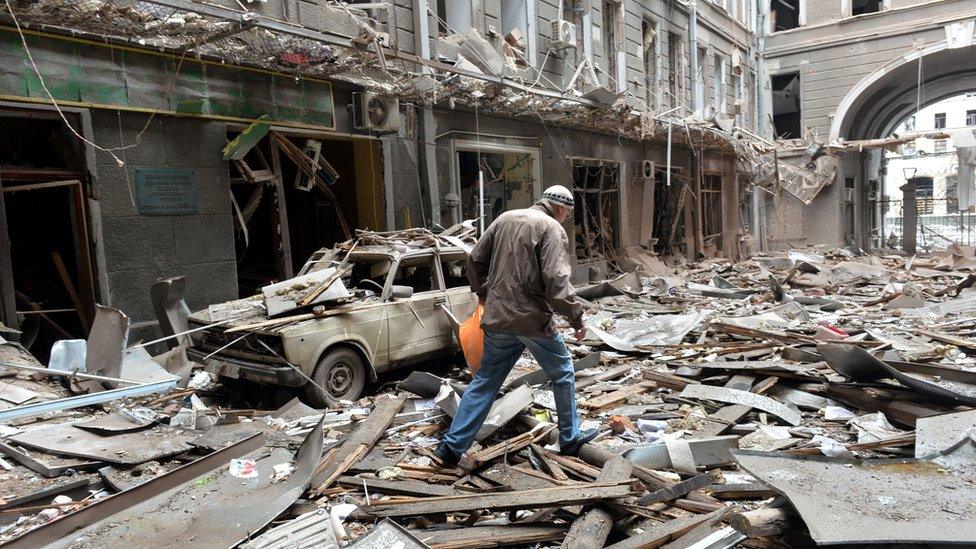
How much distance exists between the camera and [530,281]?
4.62 meters

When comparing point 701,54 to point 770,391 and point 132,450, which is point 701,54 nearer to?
point 770,391

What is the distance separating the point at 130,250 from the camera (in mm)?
8305

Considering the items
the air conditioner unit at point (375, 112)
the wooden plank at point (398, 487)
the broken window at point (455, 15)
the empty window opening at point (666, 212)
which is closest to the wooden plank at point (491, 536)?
the wooden plank at point (398, 487)

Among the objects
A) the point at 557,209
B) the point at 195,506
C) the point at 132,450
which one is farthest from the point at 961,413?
the point at 132,450

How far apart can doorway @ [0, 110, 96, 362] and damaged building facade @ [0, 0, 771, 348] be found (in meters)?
0.03

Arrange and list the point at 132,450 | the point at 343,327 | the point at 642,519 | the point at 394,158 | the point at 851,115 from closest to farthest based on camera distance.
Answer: the point at 642,519 < the point at 132,450 < the point at 343,327 < the point at 394,158 < the point at 851,115

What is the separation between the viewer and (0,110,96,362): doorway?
7.71 meters

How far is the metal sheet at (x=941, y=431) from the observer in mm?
4078

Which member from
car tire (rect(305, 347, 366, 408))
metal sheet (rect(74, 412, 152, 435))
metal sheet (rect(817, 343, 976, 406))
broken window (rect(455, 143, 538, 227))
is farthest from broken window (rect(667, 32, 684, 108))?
metal sheet (rect(74, 412, 152, 435))

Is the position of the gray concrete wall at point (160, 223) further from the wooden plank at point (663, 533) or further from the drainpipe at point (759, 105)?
the drainpipe at point (759, 105)

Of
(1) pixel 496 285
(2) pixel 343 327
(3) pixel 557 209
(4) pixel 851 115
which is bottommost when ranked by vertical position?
(2) pixel 343 327

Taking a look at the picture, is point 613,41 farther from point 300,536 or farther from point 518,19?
point 300,536

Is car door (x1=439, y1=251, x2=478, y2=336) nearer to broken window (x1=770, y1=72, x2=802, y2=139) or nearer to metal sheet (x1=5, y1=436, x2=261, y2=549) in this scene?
metal sheet (x1=5, y1=436, x2=261, y2=549)

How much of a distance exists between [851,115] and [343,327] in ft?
91.3
